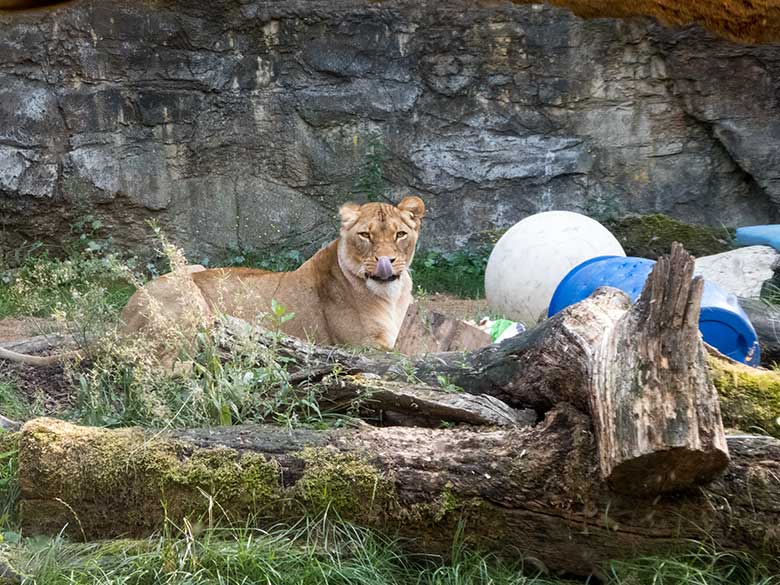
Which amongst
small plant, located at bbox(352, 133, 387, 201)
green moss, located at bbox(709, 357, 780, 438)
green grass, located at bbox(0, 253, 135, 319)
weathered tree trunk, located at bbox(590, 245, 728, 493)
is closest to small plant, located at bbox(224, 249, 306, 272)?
small plant, located at bbox(352, 133, 387, 201)

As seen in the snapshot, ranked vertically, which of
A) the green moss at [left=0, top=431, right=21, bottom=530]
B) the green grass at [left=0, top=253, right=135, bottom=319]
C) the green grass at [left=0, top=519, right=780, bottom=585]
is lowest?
the green grass at [left=0, top=253, right=135, bottom=319]

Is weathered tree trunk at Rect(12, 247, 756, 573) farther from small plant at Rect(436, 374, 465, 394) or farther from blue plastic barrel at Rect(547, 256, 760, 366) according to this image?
blue plastic barrel at Rect(547, 256, 760, 366)

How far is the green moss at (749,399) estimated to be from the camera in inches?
167

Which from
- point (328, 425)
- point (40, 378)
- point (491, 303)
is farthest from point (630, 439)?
point (491, 303)

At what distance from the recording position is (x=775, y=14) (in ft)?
34.7

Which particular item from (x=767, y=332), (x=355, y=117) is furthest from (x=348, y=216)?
(x=355, y=117)

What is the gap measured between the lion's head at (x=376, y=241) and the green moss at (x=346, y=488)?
11.6 ft

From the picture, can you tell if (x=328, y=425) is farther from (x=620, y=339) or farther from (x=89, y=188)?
(x=89, y=188)

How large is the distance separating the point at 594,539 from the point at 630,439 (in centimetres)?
45

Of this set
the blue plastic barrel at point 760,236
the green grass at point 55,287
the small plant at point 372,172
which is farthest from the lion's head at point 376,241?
the blue plastic barrel at point 760,236

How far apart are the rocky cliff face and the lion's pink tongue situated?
3.31 metres

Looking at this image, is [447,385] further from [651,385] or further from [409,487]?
[651,385]

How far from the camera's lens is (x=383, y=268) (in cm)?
746

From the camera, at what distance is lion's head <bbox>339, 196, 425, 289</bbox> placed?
7520mm
